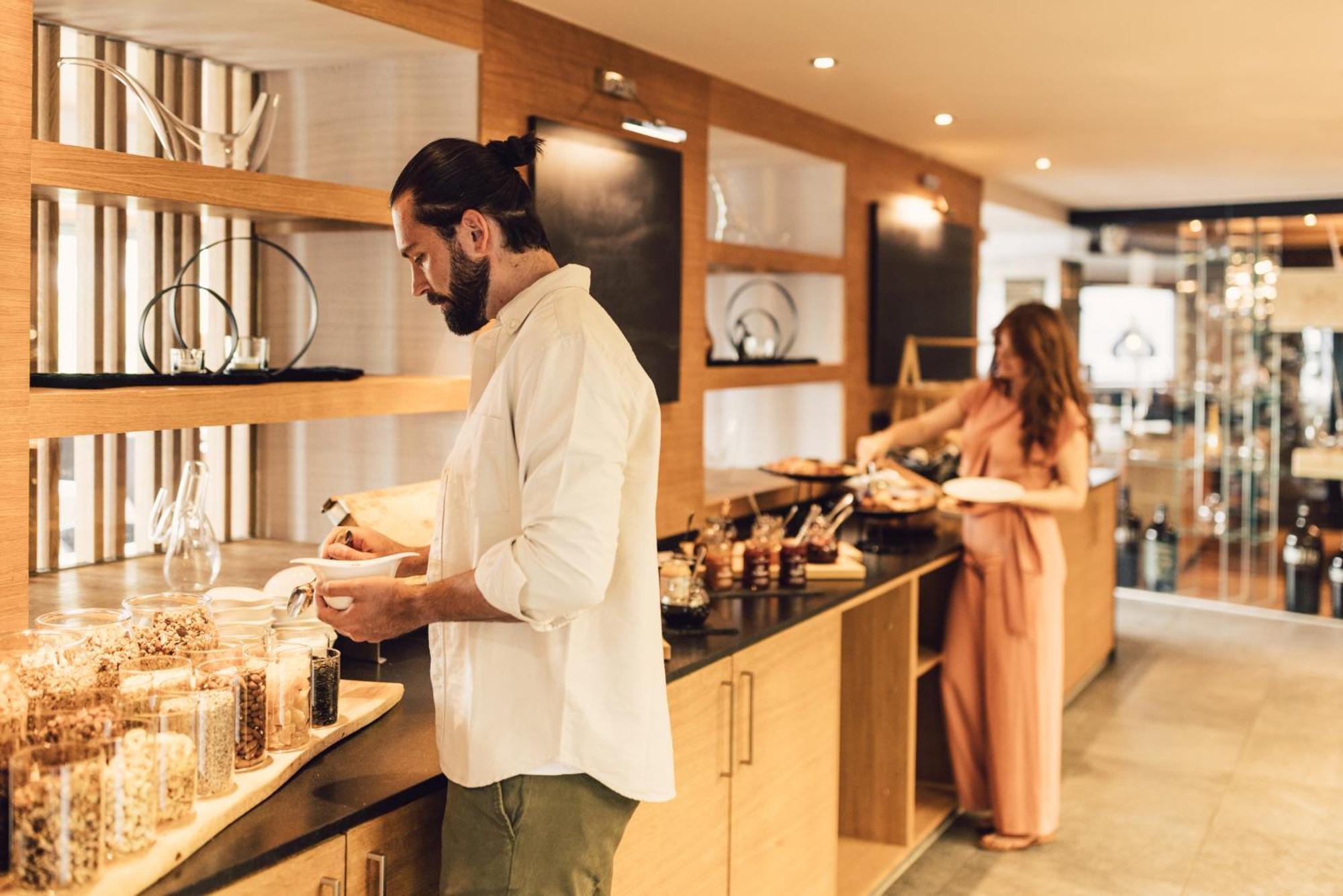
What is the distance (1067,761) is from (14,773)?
13.7 feet

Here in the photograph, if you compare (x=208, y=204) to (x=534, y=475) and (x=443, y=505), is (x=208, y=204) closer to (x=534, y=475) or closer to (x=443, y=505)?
(x=443, y=505)

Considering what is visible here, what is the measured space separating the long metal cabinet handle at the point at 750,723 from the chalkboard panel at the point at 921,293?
9.00 ft

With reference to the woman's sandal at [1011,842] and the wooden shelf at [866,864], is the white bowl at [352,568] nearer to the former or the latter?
the wooden shelf at [866,864]

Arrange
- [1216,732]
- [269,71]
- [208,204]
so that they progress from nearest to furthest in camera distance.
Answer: [208,204], [269,71], [1216,732]

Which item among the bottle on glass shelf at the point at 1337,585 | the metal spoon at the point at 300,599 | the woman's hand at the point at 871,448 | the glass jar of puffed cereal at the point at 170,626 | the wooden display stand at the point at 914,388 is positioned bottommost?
the bottle on glass shelf at the point at 1337,585

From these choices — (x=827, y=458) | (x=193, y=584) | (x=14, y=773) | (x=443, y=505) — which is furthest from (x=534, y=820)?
(x=827, y=458)

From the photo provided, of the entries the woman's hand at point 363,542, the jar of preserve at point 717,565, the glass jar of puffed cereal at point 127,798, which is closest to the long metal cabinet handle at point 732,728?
the jar of preserve at point 717,565

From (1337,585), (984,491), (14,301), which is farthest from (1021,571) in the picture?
(1337,585)

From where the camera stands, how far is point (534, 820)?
5.70ft

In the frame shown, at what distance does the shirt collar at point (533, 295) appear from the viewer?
173 centimetres

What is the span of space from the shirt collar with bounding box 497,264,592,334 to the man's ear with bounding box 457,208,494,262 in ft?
0.26

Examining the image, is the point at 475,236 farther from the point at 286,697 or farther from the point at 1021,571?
the point at 1021,571

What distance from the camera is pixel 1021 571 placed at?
3.88m

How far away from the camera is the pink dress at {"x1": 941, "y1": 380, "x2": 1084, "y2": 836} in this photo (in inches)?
153
